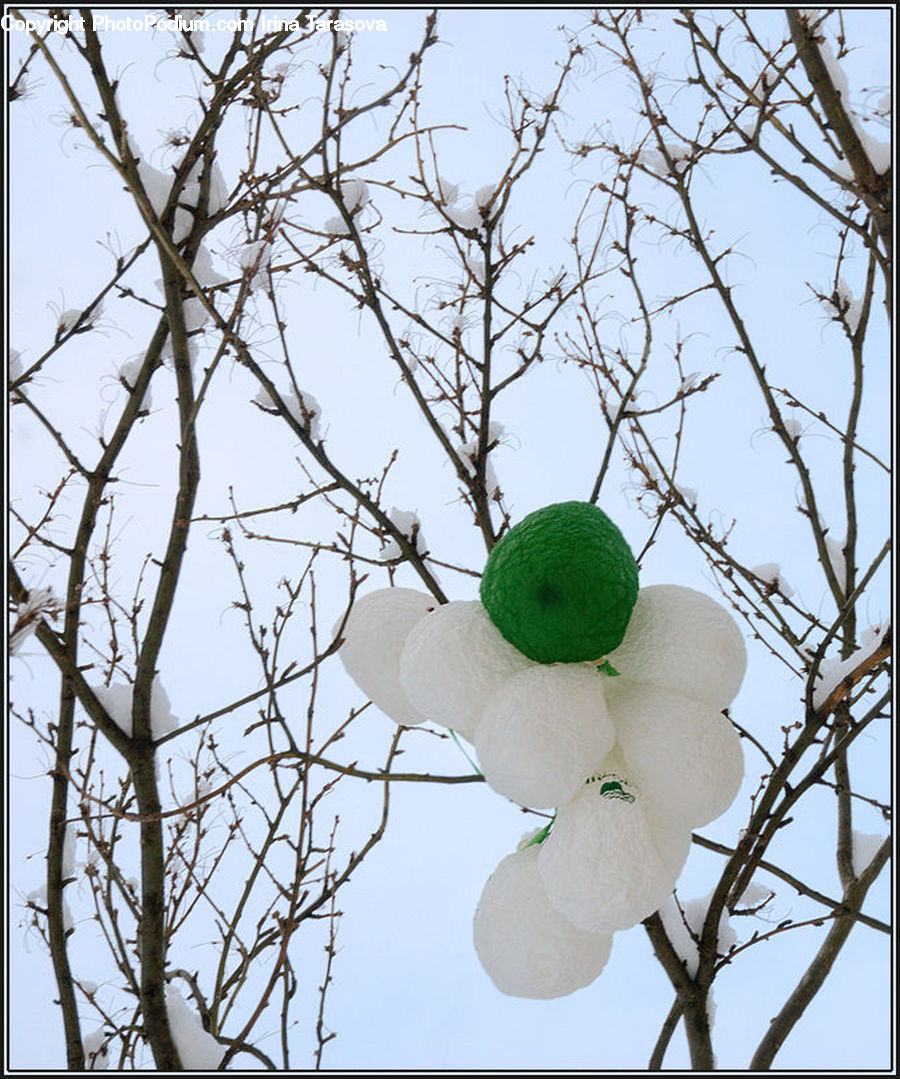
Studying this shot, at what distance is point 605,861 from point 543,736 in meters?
0.07

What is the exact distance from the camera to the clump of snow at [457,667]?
0.49 m

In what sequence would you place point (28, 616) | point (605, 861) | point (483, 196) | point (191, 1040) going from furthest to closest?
point (483, 196)
point (191, 1040)
point (28, 616)
point (605, 861)

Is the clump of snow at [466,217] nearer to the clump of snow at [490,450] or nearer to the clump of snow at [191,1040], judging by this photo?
the clump of snow at [490,450]

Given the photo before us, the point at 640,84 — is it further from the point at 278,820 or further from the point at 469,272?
the point at 278,820

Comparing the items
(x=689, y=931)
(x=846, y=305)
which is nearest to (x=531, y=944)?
(x=689, y=931)

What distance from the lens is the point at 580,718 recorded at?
465mm

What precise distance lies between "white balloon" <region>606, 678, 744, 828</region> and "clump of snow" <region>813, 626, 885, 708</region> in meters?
0.23

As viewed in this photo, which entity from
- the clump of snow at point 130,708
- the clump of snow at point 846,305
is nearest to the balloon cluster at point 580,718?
the clump of snow at point 130,708

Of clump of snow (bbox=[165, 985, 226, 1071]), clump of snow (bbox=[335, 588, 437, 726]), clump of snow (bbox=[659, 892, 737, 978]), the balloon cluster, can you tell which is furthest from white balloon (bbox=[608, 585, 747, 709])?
clump of snow (bbox=[165, 985, 226, 1071])

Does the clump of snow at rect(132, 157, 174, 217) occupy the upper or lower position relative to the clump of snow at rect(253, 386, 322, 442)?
upper

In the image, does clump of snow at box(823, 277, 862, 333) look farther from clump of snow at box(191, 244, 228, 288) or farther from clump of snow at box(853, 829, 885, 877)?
clump of snow at box(191, 244, 228, 288)

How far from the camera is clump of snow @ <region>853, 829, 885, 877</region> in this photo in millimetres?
1082

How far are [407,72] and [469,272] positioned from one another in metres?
0.23

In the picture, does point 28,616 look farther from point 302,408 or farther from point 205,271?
point 205,271
